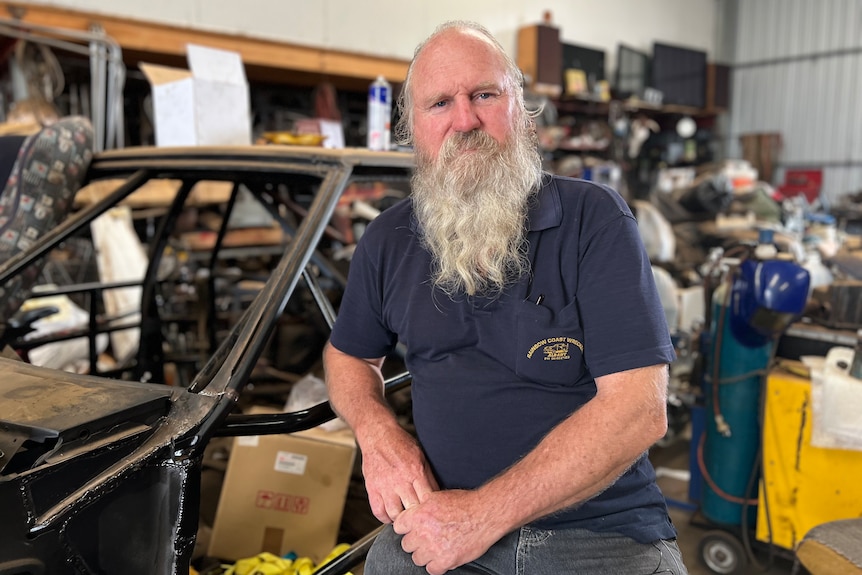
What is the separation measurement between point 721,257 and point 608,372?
1.84 metres

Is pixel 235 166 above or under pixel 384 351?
above

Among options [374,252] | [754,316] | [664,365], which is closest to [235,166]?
[374,252]

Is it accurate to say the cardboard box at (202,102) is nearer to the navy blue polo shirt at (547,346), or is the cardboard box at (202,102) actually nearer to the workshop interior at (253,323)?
the workshop interior at (253,323)

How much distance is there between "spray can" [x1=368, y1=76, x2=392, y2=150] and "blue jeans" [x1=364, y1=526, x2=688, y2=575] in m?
1.44

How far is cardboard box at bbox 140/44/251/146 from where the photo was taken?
7.30ft

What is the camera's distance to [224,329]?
3.95m

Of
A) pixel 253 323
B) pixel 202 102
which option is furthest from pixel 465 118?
pixel 202 102

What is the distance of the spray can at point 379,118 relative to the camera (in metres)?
2.28

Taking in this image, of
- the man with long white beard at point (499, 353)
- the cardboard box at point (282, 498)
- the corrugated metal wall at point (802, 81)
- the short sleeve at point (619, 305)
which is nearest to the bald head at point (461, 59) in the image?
the man with long white beard at point (499, 353)

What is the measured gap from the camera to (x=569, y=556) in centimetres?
123

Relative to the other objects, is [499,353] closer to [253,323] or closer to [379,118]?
[253,323]

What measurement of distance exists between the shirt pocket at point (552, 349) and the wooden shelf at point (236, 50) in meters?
4.55

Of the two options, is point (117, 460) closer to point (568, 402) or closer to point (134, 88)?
point (568, 402)

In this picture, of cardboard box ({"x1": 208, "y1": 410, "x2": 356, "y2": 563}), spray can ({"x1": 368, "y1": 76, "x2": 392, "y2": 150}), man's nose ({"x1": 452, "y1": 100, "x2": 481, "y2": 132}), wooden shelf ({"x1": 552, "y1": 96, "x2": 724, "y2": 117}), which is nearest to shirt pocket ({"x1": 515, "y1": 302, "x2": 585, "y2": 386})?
man's nose ({"x1": 452, "y1": 100, "x2": 481, "y2": 132})
